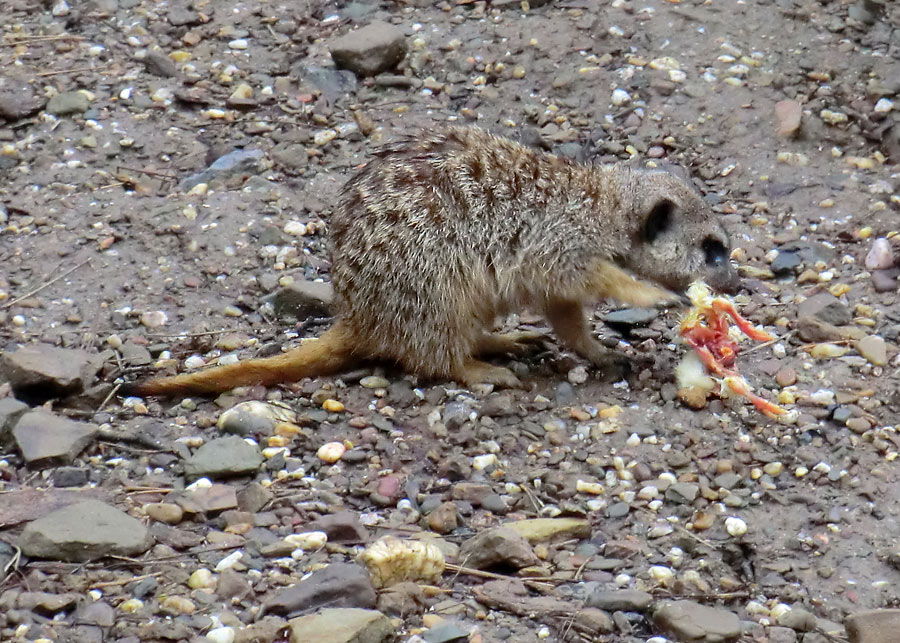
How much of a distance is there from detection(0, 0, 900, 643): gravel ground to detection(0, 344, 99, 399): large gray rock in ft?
0.05

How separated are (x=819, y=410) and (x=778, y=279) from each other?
110 centimetres

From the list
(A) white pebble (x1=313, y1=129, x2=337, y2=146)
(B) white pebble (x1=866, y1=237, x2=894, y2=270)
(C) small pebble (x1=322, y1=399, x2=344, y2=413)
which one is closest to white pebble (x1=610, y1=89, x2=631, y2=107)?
(A) white pebble (x1=313, y1=129, x2=337, y2=146)

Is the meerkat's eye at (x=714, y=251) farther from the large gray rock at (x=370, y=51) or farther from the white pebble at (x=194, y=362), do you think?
the large gray rock at (x=370, y=51)

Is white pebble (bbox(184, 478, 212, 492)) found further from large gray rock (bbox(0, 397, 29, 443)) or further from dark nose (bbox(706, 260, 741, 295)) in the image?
dark nose (bbox(706, 260, 741, 295))

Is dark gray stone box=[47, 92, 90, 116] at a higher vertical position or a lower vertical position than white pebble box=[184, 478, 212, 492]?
higher

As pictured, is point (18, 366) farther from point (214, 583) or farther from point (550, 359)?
point (550, 359)

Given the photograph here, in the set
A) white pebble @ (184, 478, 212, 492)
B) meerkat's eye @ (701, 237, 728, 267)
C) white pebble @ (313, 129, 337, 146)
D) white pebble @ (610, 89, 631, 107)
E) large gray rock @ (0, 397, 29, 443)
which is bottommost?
white pebble @ (184, 478, 212, 492)

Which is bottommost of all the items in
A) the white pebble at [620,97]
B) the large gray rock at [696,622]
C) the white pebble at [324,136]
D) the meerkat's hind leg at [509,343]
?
the meerkat's hind leg at [509,343]

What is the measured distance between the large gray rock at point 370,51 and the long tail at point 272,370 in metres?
2.31

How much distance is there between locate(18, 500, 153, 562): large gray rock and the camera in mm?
3277

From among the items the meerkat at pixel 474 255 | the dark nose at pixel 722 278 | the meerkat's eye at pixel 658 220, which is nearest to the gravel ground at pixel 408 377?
the meerkat at pixel 474 255

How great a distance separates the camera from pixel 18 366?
425 centimetres

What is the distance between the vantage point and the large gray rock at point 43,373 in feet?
13.9

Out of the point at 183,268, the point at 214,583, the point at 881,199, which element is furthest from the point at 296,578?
the point at 881,199
